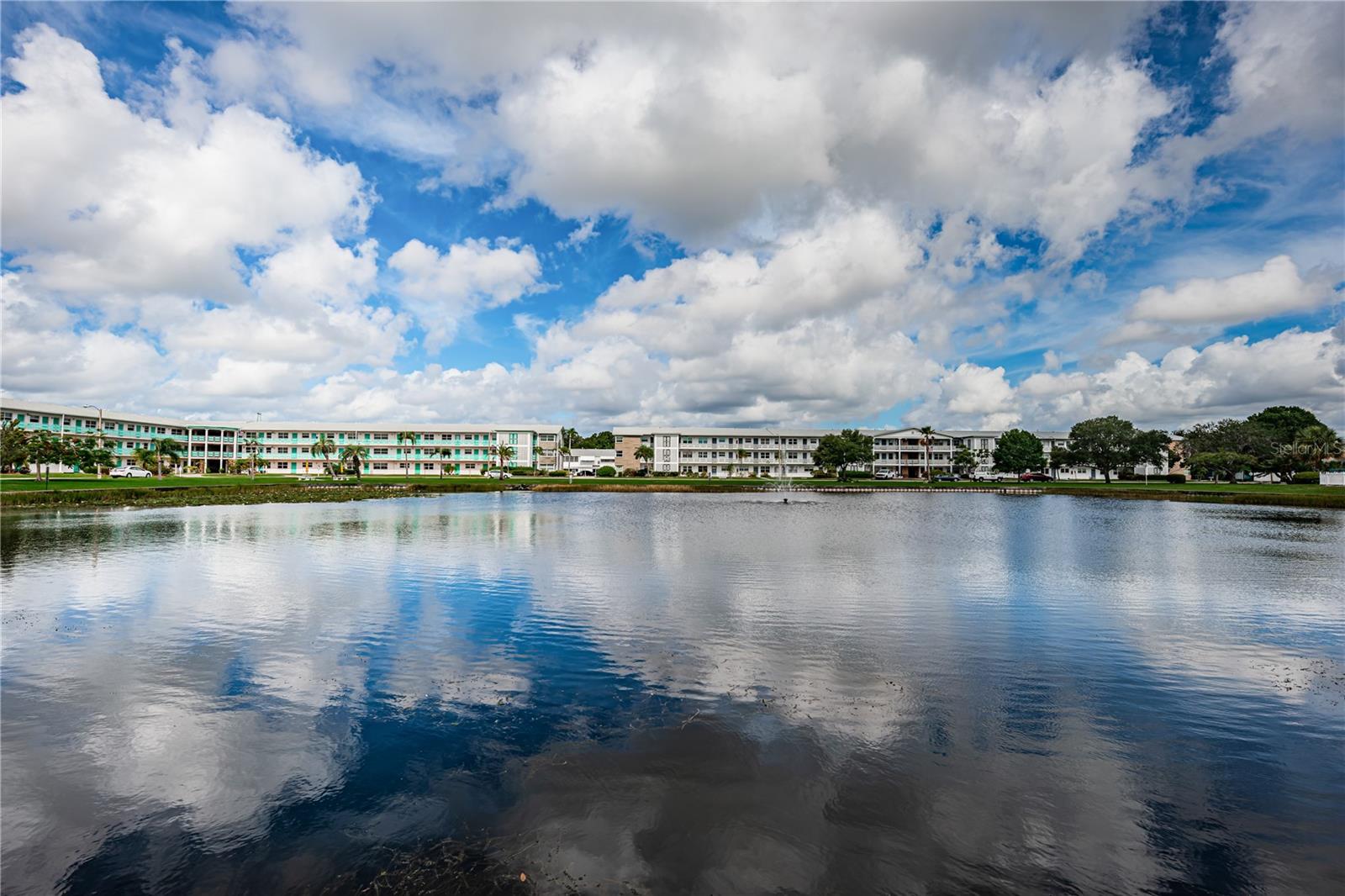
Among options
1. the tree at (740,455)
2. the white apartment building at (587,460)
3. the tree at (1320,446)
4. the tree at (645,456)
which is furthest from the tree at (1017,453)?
the white apartment building at (587,460)

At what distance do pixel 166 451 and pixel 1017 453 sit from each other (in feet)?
574

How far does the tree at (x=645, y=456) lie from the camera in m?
156

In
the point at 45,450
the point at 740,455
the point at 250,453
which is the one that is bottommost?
the point at 740,455

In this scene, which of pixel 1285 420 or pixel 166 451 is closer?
pixel 166 451

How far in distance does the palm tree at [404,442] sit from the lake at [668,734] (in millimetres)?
132195

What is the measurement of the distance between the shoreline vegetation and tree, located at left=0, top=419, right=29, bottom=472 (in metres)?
2.87

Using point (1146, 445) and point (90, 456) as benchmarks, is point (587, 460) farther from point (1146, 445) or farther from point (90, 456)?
point (1146, 445)

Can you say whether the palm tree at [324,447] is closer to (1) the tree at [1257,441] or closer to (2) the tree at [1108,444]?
(2) the tree at [1108,444]

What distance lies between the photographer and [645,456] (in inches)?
6137

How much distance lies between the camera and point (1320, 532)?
44.5 meters

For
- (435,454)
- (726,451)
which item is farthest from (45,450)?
(726,451)

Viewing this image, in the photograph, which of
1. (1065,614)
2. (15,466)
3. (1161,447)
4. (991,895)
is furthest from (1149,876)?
(1161,447)

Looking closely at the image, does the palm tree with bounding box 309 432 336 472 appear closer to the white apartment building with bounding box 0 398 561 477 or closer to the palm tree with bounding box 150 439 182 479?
the white apartment building with bounding box 0 398 561 477

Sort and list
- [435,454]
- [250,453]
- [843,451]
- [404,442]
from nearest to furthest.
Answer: [843,451] → [404,442] → [435,454] → [250,453]
